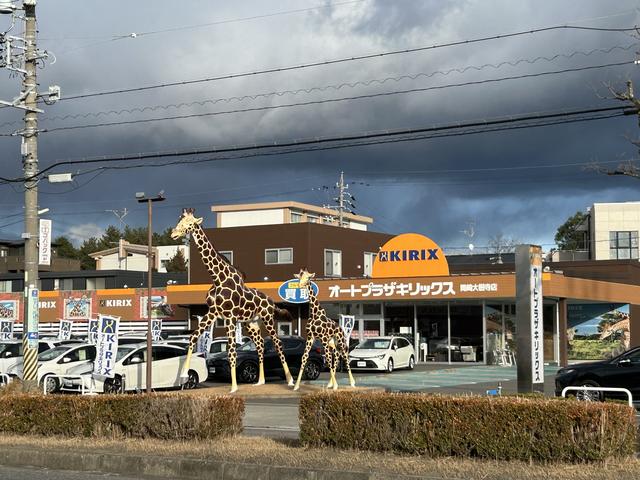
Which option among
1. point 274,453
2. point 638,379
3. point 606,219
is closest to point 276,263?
point 638,379

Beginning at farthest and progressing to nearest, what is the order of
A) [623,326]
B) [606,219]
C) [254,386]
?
[606,219], [623,326], [254,386]

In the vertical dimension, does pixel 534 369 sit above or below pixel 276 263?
below

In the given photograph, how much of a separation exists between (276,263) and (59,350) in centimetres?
2095

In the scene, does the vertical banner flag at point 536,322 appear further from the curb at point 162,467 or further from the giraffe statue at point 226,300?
the giraffe statue at point 226,300

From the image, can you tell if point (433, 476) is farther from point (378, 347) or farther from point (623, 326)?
point (623, 326)

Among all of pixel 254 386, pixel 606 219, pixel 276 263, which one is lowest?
pixel 254 386

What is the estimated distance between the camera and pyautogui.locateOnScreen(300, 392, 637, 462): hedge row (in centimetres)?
948

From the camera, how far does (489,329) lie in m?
39.0

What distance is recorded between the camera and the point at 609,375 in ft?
66.3

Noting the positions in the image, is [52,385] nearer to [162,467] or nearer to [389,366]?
[162,467]

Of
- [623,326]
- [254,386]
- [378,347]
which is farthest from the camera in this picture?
[623,326]

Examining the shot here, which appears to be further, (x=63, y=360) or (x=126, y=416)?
(x=63, y=360)

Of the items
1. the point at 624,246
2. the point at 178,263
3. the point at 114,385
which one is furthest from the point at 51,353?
the point at 178,263

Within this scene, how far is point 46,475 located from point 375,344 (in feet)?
79.7
